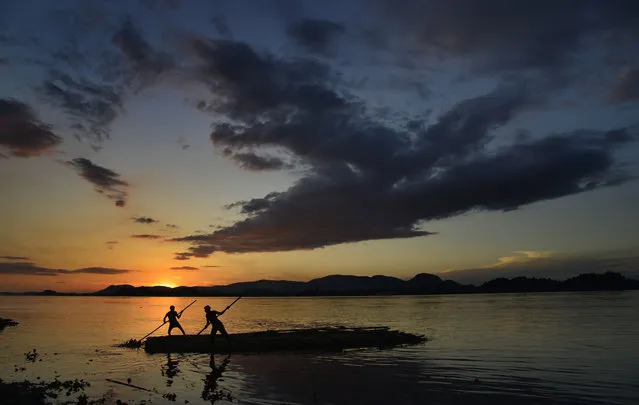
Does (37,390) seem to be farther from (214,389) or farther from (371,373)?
(371,373)

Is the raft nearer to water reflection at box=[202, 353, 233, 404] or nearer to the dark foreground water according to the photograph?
the dark foreground water

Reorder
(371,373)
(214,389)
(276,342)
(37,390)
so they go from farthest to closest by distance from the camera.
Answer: (276,342) → (371,373) → (214,389) → (37,390)

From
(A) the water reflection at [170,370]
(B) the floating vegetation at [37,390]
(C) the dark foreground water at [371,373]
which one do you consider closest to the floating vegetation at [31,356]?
Result: (C) the dark foreground water at [371,373]

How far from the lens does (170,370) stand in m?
30.8

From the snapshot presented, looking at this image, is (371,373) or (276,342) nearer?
(371,373)

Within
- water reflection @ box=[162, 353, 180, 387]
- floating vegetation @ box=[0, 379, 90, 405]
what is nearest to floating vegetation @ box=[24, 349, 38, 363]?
water reflection @ box=[162, 353, 180, 387]

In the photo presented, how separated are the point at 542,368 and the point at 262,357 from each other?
20060mm

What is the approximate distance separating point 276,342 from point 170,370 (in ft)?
41.6

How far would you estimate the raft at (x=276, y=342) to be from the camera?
39750 mm

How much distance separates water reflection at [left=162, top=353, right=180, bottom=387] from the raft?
4.19m

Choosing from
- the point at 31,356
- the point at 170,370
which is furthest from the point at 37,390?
the point at 31,356

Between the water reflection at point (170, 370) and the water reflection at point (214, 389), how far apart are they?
6.50 feet

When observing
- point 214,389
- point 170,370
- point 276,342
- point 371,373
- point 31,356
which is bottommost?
point 371,373

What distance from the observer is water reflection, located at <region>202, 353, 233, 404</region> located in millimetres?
22844
